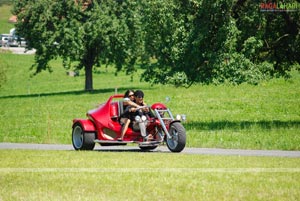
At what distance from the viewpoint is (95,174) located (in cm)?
1250

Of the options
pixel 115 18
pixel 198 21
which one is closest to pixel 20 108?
pixel 115 18

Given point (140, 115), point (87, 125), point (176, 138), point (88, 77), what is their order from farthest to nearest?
point (88, 77)
point (87, 125)
point (140, 115)
point (176, 138)

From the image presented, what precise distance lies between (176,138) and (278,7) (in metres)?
12.7

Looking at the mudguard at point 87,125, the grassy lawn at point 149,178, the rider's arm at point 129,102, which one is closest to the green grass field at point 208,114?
the rider's arm at point 129,102

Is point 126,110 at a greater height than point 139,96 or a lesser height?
lesser

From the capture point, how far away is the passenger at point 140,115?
1834 cm

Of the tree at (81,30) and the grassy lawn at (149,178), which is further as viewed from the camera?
the tree at (81,30)

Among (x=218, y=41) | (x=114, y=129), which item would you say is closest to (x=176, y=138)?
(x=114, y=129)

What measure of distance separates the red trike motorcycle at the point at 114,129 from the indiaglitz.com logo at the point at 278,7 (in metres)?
11.2

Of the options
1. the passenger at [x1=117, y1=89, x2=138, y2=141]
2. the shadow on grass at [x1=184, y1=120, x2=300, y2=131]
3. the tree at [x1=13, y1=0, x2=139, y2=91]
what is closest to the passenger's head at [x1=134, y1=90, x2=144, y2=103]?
the passenger at [x1=117, y1=89, x2=138, y2=141]

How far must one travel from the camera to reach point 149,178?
1182cm

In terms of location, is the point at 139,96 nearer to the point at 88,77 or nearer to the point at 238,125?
the point at 238,125

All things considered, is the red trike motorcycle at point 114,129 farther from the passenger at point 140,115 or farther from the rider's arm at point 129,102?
the rider's arm at point 129,102

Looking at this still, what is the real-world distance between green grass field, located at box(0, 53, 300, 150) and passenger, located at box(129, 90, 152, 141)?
2.47m
